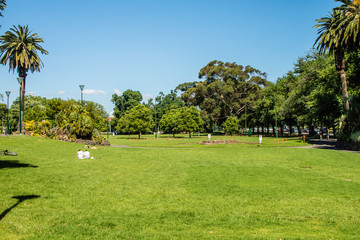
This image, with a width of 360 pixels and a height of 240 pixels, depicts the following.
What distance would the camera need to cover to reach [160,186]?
11.2 meters

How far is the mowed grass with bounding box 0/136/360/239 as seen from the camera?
6426 millimetres

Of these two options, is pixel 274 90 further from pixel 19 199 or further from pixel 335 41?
pixel 19 199

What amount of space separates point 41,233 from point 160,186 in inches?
219

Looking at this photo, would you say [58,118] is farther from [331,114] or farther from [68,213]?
[331,114]

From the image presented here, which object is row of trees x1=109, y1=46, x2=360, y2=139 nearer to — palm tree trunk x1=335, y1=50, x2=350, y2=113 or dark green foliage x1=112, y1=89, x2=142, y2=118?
palm tree trunk x1=335, y1=50, x2=350, y2=113

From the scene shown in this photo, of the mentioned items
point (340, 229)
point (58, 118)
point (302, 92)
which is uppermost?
point (302, 92)

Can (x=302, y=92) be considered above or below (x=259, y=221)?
above

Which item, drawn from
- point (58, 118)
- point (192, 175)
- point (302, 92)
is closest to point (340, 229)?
point (192, 175)

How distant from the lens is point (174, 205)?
866 cm

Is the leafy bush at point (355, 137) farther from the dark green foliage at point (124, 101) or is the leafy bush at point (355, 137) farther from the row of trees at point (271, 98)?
the dark green foliage at point (124, 101)

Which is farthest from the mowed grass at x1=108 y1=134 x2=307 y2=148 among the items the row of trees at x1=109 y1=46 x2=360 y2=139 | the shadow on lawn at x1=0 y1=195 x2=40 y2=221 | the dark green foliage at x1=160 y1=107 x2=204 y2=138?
the shadow on lawn at x1=0 y1=195 x2=40 y2=221

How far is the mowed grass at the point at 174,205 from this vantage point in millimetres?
6426

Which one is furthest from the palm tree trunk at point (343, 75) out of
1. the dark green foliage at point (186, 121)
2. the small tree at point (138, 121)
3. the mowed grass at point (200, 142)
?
the small tree at point (138, 121)

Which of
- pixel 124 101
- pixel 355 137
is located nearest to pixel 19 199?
pixel 355 137
